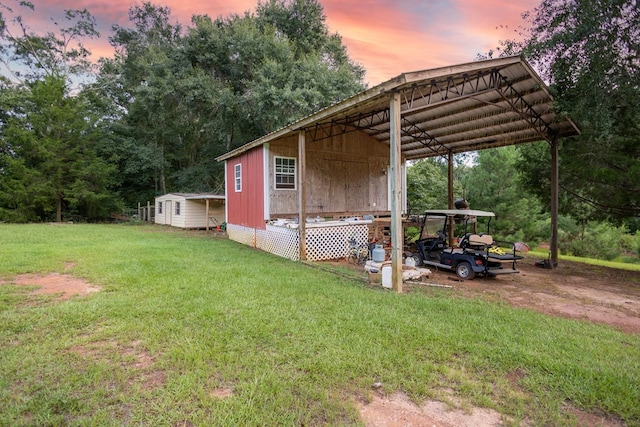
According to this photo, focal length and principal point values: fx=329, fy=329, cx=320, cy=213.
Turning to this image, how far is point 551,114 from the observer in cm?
771

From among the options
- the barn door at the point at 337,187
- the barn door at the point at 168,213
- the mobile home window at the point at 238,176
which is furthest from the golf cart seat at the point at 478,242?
the barn door at the point at 168,213

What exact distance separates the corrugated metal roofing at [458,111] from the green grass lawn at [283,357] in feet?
12.0

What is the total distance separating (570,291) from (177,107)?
22.4 m

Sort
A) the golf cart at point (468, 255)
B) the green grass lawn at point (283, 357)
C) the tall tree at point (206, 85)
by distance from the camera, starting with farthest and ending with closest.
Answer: the tall tree at point (206, 85)
the golf cart at point (468, 255)
the green grass lawn at point (283, 357)

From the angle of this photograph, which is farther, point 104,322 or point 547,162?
point 547,162

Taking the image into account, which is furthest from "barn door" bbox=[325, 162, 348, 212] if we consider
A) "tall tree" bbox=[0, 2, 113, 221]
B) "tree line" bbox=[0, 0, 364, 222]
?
"tall tree" bbox=[0, 2, 113, 221]

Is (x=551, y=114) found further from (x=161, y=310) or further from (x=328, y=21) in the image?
(x=328, y=21)

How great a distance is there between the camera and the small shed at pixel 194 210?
1809cm

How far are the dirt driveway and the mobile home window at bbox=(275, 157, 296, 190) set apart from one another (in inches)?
198

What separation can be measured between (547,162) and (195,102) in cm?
1895

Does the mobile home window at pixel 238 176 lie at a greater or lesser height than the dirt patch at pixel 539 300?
greater

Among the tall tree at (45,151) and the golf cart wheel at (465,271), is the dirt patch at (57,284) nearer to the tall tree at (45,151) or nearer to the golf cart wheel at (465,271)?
the golf cart wheel at (465,271)

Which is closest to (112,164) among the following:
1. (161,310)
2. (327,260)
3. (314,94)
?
(314,94)

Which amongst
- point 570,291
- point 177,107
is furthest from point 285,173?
point 177,107
